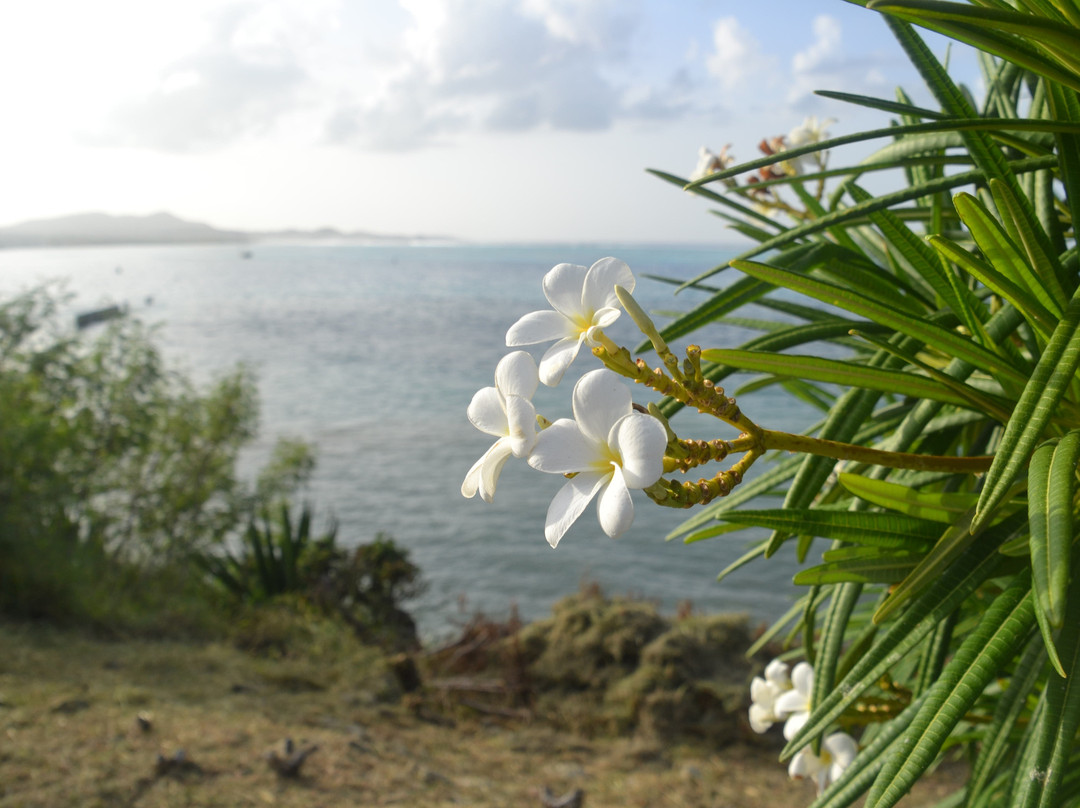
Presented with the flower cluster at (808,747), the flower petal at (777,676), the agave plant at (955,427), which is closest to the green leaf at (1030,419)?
the agave plant at (955,427)

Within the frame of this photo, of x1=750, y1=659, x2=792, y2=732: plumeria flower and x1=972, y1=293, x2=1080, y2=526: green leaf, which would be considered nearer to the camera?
x1=972, y1=293, x2=1080, y2=526: green leaf

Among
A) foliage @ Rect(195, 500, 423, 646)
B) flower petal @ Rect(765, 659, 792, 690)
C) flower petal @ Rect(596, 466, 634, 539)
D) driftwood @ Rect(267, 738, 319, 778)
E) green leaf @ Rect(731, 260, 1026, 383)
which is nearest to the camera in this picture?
flower petal @ Rect(596, 466, 634, 539)

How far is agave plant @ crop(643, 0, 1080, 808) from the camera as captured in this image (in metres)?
0.47

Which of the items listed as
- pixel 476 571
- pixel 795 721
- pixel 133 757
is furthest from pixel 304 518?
pixel 795 721

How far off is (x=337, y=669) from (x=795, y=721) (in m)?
3.39

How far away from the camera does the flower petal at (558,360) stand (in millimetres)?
414

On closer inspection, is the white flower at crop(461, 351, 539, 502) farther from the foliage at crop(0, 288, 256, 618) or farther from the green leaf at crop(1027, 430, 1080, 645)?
the foliage at crop(0, 288, 256, 618)

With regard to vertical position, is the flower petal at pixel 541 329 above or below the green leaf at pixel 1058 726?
A: above

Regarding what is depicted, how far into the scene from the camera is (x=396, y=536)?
7871 mm

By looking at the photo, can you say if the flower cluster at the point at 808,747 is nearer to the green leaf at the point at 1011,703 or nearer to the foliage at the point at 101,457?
the green leaf at the point at 1011,703

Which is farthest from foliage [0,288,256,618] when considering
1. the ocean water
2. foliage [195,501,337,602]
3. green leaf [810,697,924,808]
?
green leaf [810,697,924,808]

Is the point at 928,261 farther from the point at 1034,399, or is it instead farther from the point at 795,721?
the point at 795,721

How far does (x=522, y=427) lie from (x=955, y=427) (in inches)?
24.3

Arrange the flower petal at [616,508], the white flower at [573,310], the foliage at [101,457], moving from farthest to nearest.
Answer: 1. the foliage at [101,457]
2. the white flower at [573,310]
3. the flower petal at [616,508]
